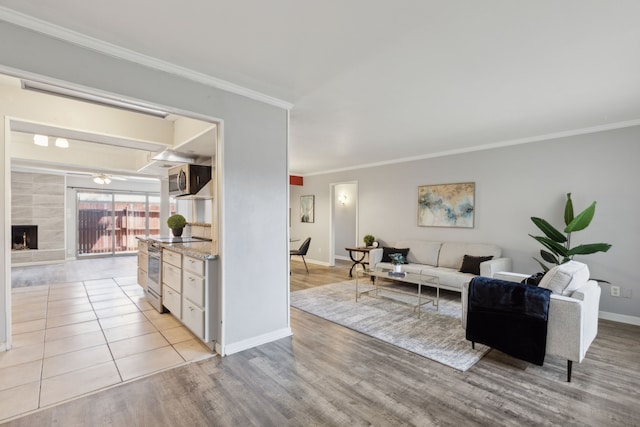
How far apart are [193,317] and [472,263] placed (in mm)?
3945

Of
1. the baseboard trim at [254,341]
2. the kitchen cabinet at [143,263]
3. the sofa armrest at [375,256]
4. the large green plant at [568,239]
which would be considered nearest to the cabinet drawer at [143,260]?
the kitchen cabinet at [143,263]

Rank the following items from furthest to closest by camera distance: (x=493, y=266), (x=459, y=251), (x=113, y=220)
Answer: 1. (x=113, y=220)
2. (x=459, y=251)
3. (x=493, y=266)

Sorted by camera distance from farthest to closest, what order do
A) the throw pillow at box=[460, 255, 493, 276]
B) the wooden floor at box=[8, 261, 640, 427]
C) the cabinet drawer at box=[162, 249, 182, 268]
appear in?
the throw pillow at box=[460, 255, 493, 276] < the cabinet drawer at box=[162, 249, 182, 268] < the wooden floor at box=[8, 261, 640, 427]

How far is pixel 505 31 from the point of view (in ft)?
6.30

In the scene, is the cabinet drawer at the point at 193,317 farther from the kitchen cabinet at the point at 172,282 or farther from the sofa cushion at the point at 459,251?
the sofa cushion at the point at 459,251

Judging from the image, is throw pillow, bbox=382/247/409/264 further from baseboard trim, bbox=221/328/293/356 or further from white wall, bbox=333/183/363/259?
baseboard trim, bbox=221/328/293/356

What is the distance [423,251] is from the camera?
18.0ft

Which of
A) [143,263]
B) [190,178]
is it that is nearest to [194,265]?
[190,178]

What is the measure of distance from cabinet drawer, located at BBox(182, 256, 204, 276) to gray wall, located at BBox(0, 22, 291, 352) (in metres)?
0.24

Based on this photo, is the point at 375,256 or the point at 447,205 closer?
the point at 447,205

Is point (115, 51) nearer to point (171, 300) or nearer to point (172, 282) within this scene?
point (172, 282)

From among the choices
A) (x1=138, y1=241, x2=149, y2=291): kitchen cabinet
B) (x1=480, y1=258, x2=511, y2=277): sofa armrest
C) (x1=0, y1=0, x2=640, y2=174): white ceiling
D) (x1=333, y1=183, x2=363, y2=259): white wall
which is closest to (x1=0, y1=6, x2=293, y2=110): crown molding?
(x1=0, y1=0, x2=640, y2=174): white ceiling

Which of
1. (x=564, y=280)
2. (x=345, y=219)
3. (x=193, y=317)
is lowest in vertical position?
(x=193, y=317)

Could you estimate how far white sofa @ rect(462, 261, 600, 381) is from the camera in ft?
7.57
